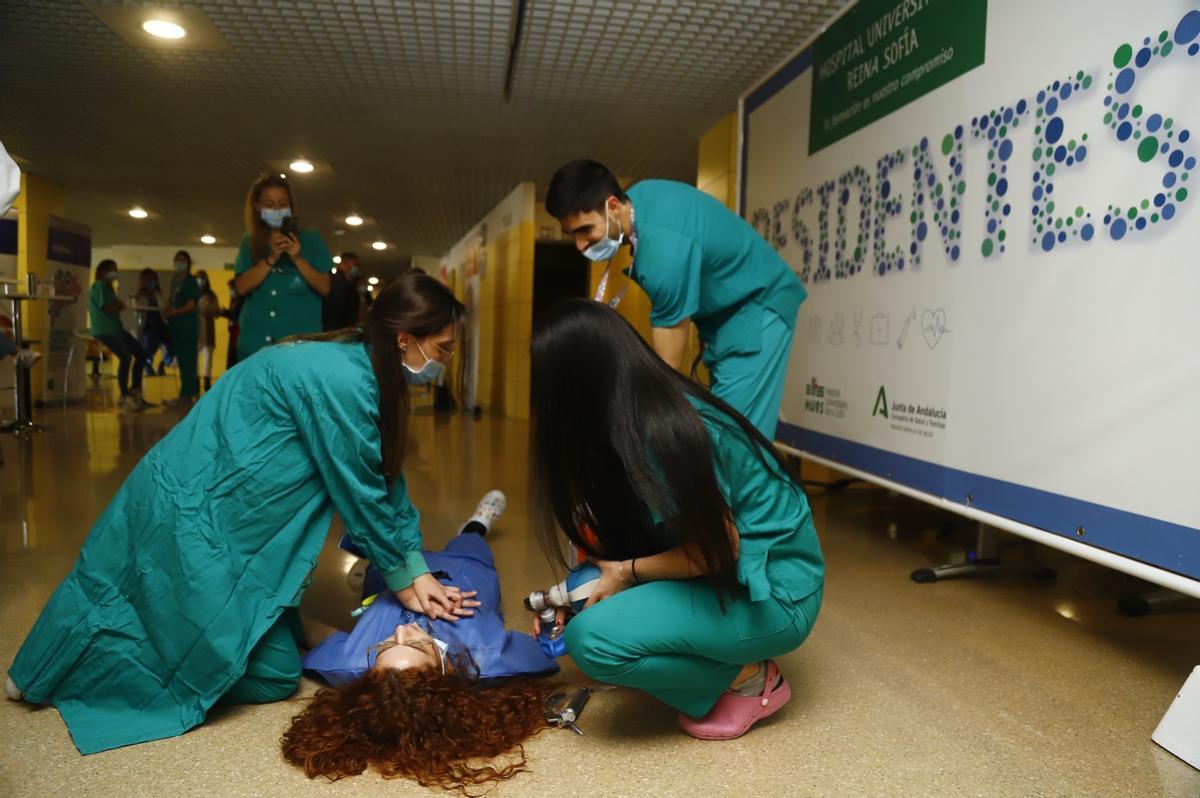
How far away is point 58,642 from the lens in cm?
155

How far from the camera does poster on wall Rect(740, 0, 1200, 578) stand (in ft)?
5.79

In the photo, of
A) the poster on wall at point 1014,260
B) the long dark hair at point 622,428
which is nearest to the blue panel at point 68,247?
the poster on wall at point 1014,260

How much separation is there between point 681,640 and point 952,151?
1.79m

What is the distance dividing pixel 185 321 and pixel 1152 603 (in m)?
7.89

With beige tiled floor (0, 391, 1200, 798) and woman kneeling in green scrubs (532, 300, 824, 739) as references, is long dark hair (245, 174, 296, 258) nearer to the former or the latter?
beige tiled floor (0, 391, 1200, 798)

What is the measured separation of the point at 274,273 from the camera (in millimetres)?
3203

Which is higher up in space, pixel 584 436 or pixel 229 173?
pixel 229 173

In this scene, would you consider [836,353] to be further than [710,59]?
No

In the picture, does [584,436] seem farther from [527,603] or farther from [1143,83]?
[1143,83]

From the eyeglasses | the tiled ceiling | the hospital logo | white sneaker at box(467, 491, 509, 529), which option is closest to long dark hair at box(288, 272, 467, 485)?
the eyeglasses

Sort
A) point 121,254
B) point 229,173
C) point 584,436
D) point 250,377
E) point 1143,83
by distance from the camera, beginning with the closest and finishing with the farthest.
Answer: 1. point 584,436
2. point 250,377
3. point 1143,83
4. point 229,173
5. point 121,254

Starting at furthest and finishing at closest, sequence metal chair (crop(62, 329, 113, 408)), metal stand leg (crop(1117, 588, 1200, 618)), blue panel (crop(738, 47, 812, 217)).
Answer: metal chair (crop(62, 329, 113, 408)) < blue panel (crop(738, 47, 812, 217)) < metal stand leg (crop(1117, 588, 1200, 618))

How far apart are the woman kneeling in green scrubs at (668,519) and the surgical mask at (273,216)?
2.12 metres

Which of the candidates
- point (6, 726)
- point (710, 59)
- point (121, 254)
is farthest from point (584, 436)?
point (121, 254)
